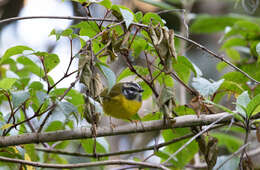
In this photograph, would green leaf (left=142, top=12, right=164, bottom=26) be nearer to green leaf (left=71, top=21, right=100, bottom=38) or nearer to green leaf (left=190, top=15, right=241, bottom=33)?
green leaf (left=71, top=21, right=100, bottom=38)

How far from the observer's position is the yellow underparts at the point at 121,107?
1755 millimetres

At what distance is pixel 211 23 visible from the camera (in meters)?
3.81

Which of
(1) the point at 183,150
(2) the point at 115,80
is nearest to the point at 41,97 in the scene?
(2) the point at 115,80

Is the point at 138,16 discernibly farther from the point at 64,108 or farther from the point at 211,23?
the point at 211,23

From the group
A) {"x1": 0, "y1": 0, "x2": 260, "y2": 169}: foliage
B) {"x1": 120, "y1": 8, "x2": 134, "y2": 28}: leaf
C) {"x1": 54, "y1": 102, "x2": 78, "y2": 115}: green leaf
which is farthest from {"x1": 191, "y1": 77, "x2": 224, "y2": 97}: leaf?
{"x1": 54, "y1": 102, "x2": 78, "y2": 115}: green leaf

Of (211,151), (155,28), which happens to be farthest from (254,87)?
(155,28)

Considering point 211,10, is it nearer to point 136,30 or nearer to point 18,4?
point 18,4

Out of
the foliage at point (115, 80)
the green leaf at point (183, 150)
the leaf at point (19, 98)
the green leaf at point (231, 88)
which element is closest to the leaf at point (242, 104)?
the foliage at point (115, 80)

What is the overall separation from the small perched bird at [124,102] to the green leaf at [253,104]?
1.94ft

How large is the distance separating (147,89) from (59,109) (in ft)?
2.01

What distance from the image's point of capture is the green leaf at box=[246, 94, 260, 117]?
54.6 inches

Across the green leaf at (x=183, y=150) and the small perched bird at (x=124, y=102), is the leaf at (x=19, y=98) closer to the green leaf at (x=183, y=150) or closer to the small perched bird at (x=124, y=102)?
the small perched bird at (x=124, y=102)

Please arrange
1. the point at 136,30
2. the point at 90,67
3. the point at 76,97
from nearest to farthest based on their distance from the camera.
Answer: the point at 90,67 → the point at 136,30 → the point at 76,97

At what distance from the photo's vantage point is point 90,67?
135cm
